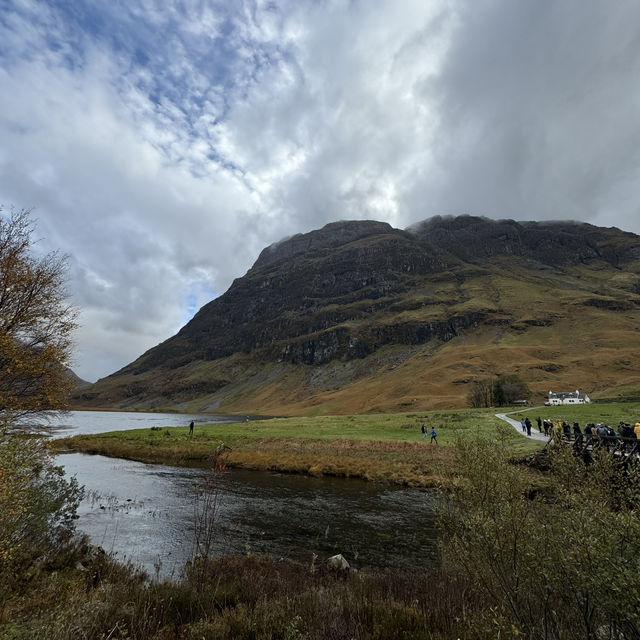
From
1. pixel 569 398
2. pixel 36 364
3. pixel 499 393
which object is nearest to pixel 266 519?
pixel 36 364

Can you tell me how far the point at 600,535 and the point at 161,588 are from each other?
9.28m

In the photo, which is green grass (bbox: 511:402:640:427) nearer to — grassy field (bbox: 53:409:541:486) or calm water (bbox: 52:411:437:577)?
grassy field (bbox: 53:409:541:486)

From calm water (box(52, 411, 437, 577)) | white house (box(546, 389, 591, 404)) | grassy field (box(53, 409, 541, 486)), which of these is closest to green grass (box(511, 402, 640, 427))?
grassy field (box(53, 409, 541, 486))

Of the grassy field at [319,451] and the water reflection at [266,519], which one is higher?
the grassy field at [319,451]

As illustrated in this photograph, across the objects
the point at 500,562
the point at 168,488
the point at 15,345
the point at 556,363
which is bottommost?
the point at 168,488

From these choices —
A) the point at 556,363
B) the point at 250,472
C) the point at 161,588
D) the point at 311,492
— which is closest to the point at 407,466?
the point at 311,492

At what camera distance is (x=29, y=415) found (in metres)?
15.7

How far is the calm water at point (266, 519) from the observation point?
15.0 m

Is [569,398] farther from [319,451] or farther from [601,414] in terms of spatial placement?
[319,451]

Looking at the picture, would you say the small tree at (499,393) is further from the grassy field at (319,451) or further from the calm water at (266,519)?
the calm water at (266,519)

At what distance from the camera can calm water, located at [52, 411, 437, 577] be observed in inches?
591

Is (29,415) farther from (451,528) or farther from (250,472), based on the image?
(250,472)

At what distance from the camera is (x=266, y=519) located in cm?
1980

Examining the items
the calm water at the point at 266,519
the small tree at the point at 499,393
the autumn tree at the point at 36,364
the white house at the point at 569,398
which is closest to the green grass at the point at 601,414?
the white house at the point at 569,398
